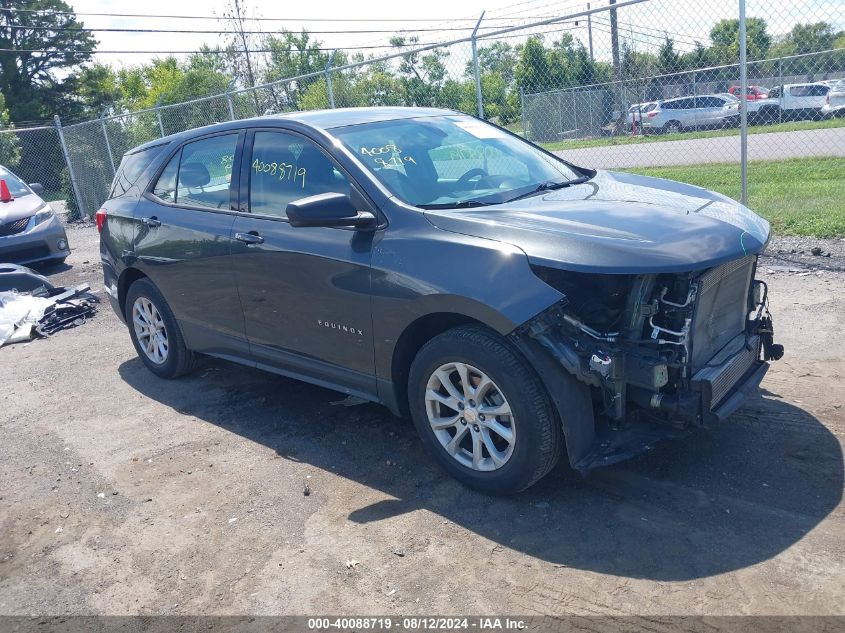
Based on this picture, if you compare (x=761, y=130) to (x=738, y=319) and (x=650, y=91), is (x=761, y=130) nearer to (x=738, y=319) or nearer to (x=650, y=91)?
(x=650, y=91)

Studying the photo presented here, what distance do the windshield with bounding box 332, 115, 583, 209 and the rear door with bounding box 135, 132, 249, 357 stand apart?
41.1 inches

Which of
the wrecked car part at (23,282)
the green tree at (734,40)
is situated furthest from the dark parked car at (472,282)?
the green tree at (734,40)

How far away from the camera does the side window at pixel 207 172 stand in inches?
199

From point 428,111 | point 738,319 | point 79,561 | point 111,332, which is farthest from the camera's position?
point 111,332

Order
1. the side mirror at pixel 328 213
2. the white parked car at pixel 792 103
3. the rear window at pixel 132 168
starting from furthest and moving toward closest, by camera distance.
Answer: the white parked car at pixel 792 103
the rear window at pixel 132 168
the side mirror at pixel 328 213

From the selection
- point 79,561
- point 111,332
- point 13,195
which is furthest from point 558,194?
point 13,195

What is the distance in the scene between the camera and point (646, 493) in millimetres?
3686

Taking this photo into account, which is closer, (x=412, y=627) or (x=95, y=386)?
(x=412, y=627)

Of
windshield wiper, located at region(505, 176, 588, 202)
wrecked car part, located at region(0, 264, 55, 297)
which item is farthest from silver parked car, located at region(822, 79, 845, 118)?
wrecked car part, located at region(0, 264, 55, 297)

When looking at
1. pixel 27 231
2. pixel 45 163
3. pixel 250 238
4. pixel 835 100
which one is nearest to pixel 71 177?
pixel 45 163

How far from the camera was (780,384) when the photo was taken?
4762 millimetres

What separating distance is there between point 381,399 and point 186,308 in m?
1.95

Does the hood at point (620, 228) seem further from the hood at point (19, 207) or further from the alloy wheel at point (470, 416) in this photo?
the hood at point (19, 207)

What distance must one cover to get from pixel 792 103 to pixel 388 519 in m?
9.52
